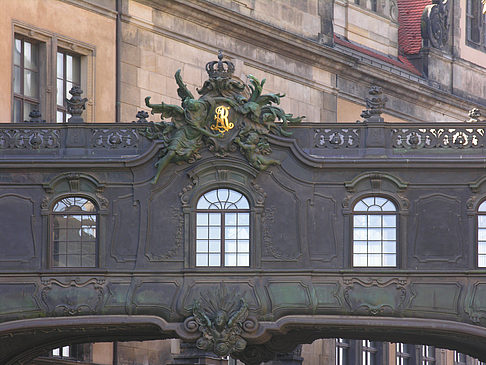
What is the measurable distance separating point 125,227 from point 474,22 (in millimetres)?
34090

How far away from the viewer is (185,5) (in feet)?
205

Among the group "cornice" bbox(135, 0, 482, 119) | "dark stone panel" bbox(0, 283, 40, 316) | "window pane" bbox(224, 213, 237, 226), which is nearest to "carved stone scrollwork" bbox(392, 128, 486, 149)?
"window pane" bbox(224, 213, 237, 226)

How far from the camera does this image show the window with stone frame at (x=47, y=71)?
56.7 m

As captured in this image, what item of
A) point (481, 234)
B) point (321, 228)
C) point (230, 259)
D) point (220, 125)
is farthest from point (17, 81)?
point (481, 234)

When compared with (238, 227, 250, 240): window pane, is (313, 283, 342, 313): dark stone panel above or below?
A: below

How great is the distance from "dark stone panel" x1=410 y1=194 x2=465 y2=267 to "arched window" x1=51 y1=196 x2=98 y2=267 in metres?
7.44

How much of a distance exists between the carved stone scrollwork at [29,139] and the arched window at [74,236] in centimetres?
155

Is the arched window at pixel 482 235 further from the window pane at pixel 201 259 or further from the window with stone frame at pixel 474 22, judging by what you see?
the window with stone frame at pixel 474 22

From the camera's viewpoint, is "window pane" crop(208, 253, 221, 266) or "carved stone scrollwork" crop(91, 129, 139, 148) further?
"carved stone scrollwork" crop(91, 129, 139, 148)

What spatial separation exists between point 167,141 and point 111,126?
5.03ft

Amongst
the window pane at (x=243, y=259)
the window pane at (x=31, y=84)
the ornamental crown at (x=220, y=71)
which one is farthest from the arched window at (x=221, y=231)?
the window pane at (x=31, y=84)

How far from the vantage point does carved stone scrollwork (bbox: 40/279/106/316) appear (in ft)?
167

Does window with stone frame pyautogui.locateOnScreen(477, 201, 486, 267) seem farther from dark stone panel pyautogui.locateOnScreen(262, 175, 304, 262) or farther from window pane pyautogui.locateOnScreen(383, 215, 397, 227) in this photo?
dark stone panel pyautogui.locateOnScreen(262, 175, 304, 262)

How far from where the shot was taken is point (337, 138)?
51.8 meters
